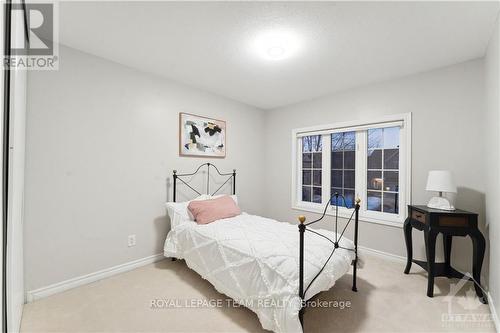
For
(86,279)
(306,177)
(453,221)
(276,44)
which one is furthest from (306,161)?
(86,279)

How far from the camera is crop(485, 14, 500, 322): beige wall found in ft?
5.93

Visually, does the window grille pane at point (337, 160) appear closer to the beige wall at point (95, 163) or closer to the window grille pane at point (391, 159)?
the window grille pane at point (391, 159)

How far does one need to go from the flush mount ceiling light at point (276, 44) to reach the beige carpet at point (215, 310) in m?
2.45

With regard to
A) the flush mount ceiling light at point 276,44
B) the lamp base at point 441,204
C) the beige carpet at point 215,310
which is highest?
the flush mount ceiling light at point 276,44

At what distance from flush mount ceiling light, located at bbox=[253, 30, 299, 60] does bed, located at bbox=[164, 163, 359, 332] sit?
1.62m

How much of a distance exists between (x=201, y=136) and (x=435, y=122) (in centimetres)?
303

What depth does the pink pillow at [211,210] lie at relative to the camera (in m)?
2.73

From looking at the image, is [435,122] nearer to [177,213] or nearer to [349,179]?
[349,179]

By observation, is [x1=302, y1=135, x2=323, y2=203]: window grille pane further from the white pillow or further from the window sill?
the white pillow

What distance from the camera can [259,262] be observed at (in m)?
1.76

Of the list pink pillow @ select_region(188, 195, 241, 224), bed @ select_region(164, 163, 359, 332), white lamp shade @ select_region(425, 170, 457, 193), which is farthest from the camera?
pink pillow @ select_region(188, 195, 241, 224)

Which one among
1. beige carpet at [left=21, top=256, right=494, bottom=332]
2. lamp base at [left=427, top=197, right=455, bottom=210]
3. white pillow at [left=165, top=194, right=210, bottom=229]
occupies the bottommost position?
beige carpet at [left=21, top=256, right=494, bottom=332]

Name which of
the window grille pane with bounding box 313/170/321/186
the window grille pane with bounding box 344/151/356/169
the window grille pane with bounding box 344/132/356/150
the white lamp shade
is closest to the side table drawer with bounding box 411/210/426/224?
the white lamp shade

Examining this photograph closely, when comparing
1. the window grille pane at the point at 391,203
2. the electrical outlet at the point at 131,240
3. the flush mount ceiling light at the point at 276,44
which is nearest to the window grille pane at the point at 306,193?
the window grille pane at the point at 391,203
